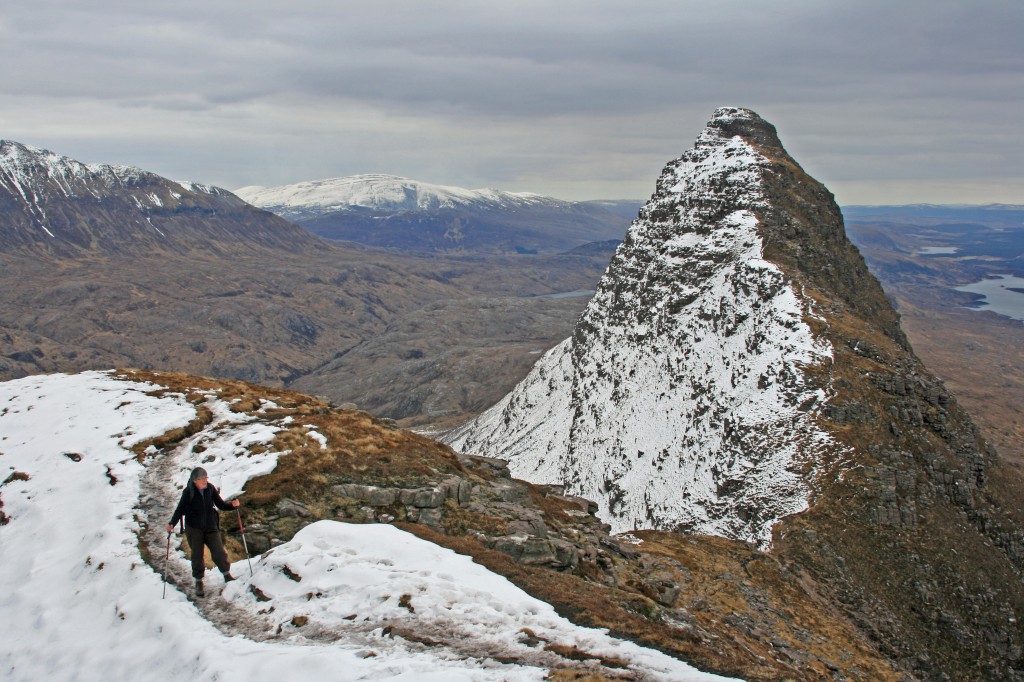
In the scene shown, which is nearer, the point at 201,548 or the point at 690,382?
the point at 201,548

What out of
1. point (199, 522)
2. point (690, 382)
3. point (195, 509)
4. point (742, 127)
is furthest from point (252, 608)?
point (742, 127)

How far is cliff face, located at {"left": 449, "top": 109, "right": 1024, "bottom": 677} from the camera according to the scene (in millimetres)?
40688

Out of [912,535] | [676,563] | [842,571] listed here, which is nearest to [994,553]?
[912,535]

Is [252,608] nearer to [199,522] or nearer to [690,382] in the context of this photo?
[199,522]

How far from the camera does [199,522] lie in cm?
1983

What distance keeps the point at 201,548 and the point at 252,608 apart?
9.26ft

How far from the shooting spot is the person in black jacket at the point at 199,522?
19.7 metres

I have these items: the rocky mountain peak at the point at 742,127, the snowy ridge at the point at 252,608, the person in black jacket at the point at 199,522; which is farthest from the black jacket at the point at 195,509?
the rocky mountain peak at the point at 742,127

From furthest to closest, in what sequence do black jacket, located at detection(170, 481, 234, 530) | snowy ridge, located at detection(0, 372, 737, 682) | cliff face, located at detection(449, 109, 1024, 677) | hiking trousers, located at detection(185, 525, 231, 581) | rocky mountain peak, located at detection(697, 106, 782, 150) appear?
rocky mountain peak, located at detection(697, 106, 782, 150) → cliff face, located at detection(449, 109, 1024, 677) → black jacket, located at detection(170, 481, 234, 530) → hiking trousers, located at detection(185, 525, 231, 581) → snowy ridge, located at detection(0, 372, 737, 682)

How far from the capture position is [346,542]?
21625mm

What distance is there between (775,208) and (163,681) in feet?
244

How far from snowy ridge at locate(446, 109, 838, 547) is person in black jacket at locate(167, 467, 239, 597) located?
1452 inches

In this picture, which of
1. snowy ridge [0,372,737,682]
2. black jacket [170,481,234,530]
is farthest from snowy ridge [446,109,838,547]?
black jacket [170,481,234,530]

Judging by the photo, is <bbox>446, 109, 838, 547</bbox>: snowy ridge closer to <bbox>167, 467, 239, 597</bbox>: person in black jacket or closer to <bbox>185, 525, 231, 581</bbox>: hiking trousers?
<bbox>185, 525, 231, 581</bbox>: hiking trousers
